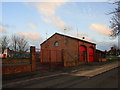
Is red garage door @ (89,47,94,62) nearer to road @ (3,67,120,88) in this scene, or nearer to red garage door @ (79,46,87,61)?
red garage door @ (79,46,87,61)

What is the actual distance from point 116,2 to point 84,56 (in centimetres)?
2530

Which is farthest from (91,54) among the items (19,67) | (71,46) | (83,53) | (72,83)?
(72,83)

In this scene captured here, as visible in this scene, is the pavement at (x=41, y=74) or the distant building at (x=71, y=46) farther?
the distant building at (x=71, y=46)

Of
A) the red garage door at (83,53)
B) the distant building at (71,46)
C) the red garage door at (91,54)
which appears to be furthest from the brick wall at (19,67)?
the red garage door at (91,54)

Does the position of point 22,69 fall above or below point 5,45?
below

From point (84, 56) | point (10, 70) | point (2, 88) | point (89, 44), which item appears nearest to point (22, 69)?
point (10, 70)

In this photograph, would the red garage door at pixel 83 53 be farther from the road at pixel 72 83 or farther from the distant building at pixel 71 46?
the road at pixel 72 83

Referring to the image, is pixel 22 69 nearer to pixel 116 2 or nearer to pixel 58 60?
pixel 58 60

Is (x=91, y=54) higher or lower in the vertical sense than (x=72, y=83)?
higher

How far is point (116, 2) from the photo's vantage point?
12953 mm

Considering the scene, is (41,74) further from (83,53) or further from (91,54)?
(91,54)

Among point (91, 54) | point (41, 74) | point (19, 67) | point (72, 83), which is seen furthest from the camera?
point (91, 54)

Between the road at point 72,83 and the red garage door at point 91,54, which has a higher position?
the red garage door at point 91,54

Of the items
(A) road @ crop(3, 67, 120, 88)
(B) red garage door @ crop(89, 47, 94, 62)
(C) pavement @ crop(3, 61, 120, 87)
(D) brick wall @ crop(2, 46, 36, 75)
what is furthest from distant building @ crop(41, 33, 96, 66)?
(A) road @ crop(3, 67, 120, 88)
